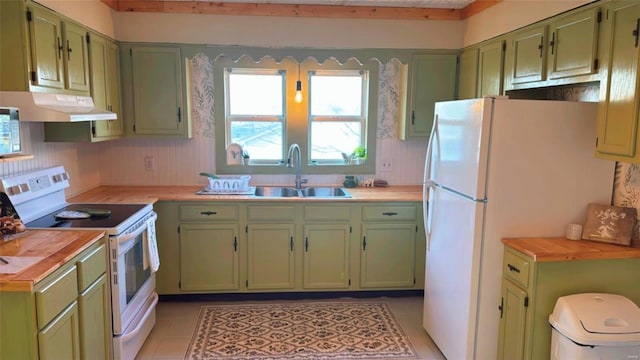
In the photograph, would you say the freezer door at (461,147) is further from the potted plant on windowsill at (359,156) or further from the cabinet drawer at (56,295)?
the cabinet drawer at (56,295)

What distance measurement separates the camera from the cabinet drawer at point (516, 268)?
2.30 m

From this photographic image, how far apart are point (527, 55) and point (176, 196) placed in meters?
2.82

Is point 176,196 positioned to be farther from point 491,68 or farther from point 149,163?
point 491,68

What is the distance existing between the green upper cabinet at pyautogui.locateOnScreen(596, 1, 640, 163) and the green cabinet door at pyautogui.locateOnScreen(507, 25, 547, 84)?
0.52 meters

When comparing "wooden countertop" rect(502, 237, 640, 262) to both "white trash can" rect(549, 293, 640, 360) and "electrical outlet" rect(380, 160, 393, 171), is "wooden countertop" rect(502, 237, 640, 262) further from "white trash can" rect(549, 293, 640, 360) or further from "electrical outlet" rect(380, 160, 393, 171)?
"electrical outlet" rect(380, 160, 393, 171)

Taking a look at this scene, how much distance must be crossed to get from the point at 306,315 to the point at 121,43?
2723 mm

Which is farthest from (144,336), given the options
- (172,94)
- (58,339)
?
(172,94)

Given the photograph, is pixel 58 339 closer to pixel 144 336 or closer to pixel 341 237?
pixel 144 336

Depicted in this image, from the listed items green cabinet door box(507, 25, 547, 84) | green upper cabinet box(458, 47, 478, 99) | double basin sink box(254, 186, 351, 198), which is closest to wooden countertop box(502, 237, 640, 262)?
green cabinet door box(507, 25, 547, 84)

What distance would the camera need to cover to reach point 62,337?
6.63 feet

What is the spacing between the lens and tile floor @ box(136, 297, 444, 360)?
3025mm

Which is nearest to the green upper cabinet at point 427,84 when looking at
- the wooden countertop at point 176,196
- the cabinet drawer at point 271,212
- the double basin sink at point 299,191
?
the wooden countertop at point 176,196

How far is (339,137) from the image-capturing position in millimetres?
4367

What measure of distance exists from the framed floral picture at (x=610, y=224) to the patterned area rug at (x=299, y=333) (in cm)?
136
